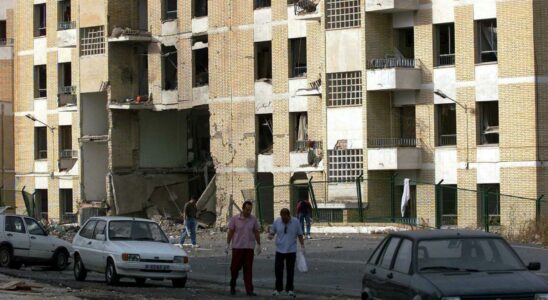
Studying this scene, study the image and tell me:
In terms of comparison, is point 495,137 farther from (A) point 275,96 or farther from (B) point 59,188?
(B) point 59,188

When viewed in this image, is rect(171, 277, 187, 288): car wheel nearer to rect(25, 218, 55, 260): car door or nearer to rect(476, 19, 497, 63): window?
rect(25, 218, 55, 260): car door

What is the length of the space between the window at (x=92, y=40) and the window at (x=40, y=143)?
6.64 meters

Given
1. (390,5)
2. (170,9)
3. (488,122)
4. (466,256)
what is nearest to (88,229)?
(466,256)

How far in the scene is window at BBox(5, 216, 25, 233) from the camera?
3559 centimetres

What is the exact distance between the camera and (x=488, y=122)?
4906 cm

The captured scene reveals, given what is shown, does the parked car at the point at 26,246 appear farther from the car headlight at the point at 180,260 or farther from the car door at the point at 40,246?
the car headlight at the point at 180,260

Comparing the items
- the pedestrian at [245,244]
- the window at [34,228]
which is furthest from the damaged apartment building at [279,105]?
the pedestrian at [245,244]

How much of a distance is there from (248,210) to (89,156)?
1631 inches

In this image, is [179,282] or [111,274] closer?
[111,274]

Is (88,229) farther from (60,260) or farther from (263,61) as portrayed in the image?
(263,61)

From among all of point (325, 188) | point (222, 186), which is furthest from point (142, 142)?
point (325, 188)

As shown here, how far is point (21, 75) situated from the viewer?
69750 millimetres

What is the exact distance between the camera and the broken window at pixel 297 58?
181 feet

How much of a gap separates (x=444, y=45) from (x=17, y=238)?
21853mm
